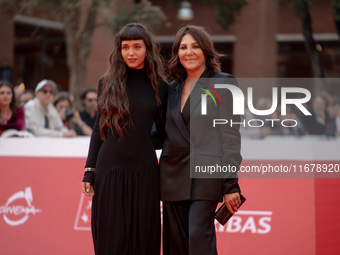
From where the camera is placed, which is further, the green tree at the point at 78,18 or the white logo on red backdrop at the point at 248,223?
the green tree at the point at 78,18

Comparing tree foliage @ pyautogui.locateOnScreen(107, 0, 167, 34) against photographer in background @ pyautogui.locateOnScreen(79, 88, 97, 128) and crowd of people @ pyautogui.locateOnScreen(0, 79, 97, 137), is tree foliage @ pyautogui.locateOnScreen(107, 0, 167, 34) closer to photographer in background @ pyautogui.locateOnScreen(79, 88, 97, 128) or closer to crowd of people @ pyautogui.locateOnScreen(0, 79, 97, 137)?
crowd of people @ pyautogui.locateOnScreen(0, 79, 97, 137)

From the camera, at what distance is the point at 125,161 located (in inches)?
130

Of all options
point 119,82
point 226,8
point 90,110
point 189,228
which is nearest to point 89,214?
point 189,228

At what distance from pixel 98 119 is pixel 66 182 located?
171 cm

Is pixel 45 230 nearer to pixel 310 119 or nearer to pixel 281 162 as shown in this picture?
pixel 281 162

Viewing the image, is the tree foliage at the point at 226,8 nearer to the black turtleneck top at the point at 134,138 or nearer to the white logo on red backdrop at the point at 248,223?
the white logo on red backdrop at the point at 248,223

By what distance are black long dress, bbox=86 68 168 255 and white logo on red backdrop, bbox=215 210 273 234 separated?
4.62 feet

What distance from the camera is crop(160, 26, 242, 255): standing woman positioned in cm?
316

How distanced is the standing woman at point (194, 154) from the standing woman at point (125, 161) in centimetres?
13

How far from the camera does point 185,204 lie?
132 inches

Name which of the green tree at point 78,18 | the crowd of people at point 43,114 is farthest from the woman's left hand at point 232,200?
the green tree at point 78,18

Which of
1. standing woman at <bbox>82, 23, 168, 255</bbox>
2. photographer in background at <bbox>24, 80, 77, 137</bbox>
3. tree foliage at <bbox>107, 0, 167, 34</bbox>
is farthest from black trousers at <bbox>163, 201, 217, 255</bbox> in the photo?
tree foliage at <bbox>107, 0, 167, 34</bbox>

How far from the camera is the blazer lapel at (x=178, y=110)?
10.7ft

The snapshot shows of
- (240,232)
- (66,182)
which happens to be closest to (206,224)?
(240,232)
